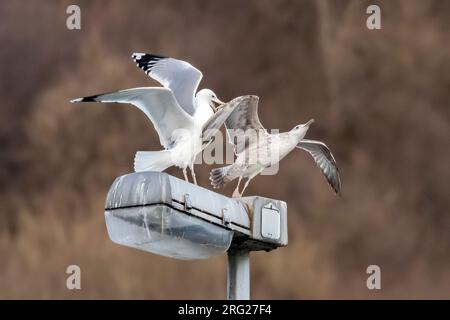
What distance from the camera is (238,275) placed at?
3.28 m

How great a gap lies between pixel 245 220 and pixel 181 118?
180 cm

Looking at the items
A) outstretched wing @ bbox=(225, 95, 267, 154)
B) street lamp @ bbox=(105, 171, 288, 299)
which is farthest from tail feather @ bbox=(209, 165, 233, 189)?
street lamp @ bbox=(105, 171, 288, 299)

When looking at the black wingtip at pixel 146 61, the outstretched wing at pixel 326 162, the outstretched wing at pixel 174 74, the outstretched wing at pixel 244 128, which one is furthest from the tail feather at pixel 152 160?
the outstretched wing at pixel 326 162

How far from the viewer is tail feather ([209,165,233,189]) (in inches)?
181

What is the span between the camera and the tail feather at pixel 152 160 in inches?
181

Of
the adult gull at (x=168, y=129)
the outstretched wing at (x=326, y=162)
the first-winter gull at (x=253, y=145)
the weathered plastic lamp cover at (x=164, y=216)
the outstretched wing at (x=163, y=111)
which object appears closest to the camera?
the weathered plastic lamp cover at (x=164, y=216)

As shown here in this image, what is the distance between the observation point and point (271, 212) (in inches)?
131

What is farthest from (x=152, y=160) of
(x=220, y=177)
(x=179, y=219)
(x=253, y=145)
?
(x=179, y=219)

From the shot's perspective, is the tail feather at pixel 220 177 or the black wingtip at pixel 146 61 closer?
the tail feather at pixel 220 177

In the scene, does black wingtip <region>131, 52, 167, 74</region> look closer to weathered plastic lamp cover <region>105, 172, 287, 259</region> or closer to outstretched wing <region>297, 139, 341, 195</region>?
outstretched wing <region>297, 139, 341, 195</region>

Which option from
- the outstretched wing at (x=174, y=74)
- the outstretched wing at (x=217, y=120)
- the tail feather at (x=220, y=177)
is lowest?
the tail feather at (x=220, y=177)

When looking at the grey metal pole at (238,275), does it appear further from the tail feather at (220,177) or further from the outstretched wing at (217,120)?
the tail feather at (220,177)

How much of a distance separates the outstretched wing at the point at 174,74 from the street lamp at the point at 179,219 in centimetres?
229
